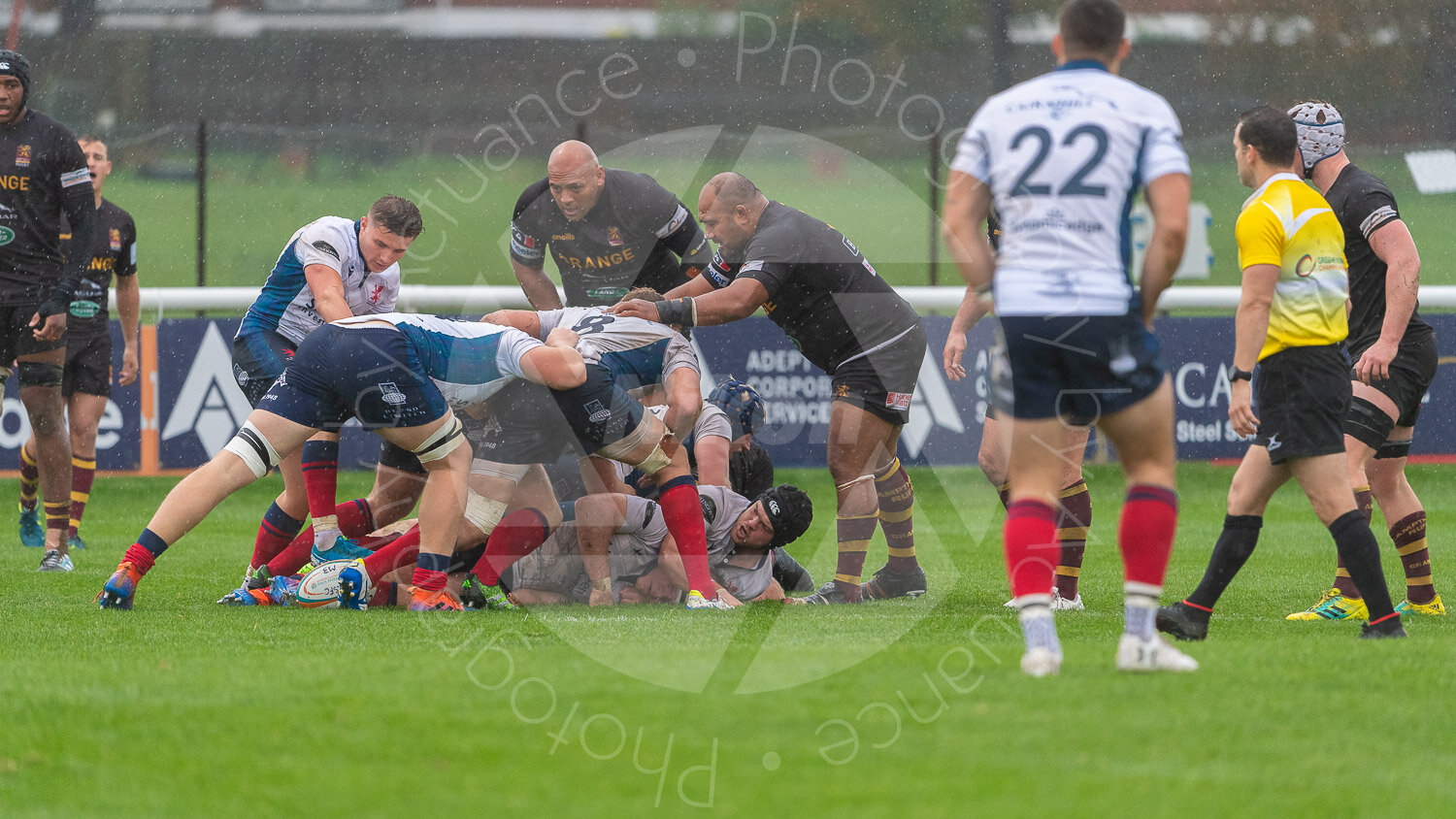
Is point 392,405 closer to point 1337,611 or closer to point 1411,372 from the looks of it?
point 1337,611

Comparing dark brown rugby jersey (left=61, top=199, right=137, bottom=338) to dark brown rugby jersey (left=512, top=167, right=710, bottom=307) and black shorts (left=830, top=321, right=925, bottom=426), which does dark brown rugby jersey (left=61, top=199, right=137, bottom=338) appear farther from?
black shorts (left=830, top=321, right=925, bottom=426)

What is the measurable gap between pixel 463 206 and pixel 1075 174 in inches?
636

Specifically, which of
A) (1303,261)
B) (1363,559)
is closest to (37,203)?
(1303,261)

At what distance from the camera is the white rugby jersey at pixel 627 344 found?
253 inches

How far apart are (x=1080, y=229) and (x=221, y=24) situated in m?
22.1

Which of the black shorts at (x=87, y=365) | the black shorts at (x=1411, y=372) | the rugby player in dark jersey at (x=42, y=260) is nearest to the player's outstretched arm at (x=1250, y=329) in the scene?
the black shorts at (x=1411, y=372)

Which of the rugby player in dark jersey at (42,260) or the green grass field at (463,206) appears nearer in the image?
the rugby player in dark jersey at (42,260)

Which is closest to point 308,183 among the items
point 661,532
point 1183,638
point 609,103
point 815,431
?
point 609,103

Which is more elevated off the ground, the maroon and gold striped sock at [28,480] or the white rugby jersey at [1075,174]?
the white rugby jersey at [1075,174]

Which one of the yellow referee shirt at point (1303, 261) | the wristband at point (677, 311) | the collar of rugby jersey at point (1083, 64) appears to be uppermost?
the collar of rugby jersey at point (1083, 64)

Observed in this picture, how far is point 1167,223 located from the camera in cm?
376

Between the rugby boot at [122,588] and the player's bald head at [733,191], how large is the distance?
116 inches

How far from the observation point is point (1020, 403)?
12.7 ft

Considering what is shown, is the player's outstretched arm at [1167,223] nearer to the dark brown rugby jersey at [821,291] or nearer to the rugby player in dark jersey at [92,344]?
the dark brown rugby jersey at [821,291]
